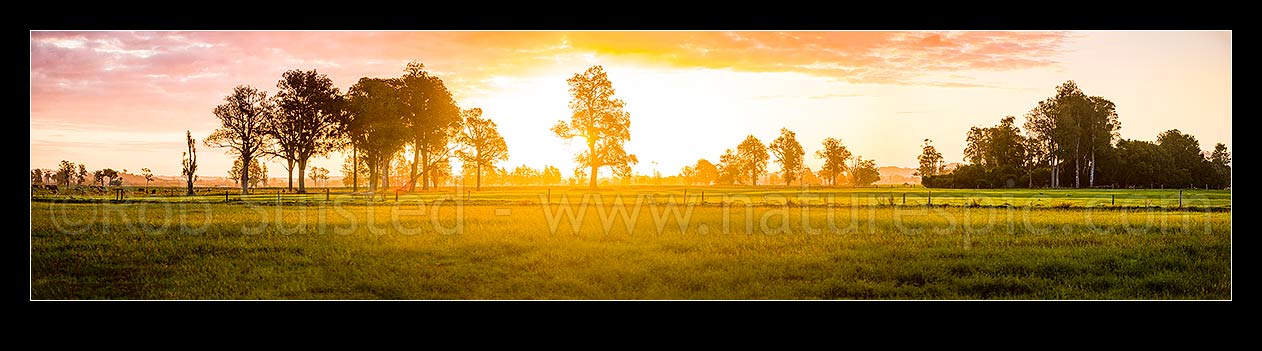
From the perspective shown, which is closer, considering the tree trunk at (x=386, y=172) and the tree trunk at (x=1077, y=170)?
the tree trunk at (x=1077, y=170)

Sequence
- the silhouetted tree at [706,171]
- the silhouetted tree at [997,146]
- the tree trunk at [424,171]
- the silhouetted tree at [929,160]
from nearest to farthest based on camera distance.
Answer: the silhouetted tree at [929,160] < the silhouetted tree at [997,146] < the silhouetted tree at [706,171] < the tree trunk at [424,171]

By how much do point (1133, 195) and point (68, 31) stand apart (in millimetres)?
19307

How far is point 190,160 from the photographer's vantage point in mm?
13734

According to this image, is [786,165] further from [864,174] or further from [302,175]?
[302,175]

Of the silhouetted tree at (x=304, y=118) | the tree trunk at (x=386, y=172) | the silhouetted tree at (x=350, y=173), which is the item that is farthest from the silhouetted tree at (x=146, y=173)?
the tree trunk at (x=386, y=172)

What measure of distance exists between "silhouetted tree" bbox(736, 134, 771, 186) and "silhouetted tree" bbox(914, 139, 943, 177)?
104 inches

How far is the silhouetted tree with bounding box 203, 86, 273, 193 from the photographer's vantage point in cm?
1335

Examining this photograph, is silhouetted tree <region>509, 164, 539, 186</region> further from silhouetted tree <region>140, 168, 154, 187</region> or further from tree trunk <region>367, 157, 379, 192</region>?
silhouetted tree <region>140, 168, 154, 187</region>

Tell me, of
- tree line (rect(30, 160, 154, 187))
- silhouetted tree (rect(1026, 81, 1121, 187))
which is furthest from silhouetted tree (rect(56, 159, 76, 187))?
silhouetted tree (rect(1026, 81, 1121, 187))

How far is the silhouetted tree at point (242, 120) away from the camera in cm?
1335

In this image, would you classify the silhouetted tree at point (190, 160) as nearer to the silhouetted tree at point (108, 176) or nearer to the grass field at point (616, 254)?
the grass field at point (616, 254)

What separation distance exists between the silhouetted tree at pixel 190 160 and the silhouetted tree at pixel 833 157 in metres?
10.6
